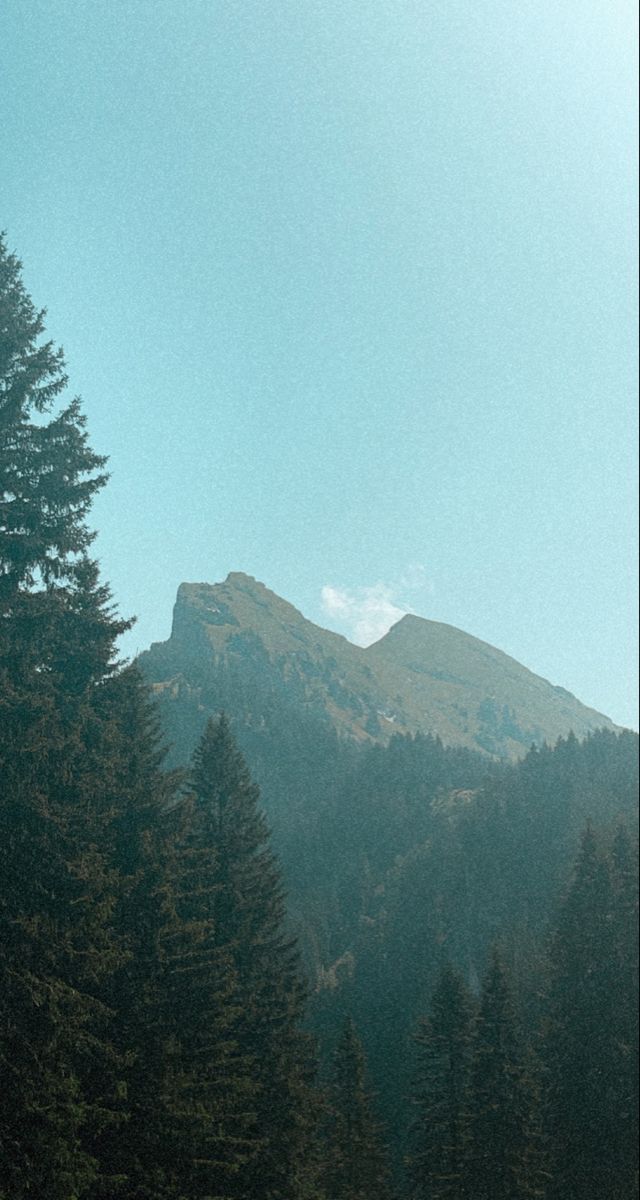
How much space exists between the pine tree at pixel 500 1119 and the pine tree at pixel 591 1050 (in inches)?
36.8

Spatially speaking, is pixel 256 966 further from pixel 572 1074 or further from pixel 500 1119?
pixel 572 1074

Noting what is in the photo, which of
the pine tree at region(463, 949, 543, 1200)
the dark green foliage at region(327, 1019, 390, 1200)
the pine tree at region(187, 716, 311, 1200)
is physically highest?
the pine tree at region(187, 716, 311, 1200)

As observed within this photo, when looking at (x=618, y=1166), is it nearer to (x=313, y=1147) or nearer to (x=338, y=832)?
(x=313, y=1147)

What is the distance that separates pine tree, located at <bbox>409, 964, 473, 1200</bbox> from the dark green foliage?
105 inches

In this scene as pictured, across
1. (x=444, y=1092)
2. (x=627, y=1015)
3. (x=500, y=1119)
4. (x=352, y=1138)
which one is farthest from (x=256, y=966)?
(x=352, y=1138)

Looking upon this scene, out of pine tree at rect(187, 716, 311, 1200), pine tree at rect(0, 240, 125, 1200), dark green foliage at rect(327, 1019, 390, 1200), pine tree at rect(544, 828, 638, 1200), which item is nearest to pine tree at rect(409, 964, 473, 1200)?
dark green foliage at rect(327, 1019, 390, 1200)

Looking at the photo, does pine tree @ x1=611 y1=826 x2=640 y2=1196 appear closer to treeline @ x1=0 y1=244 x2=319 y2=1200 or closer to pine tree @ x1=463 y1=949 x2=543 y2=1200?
pine tree @ x1=463 y1=949 x2=543 y2=1200

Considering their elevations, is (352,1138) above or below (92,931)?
below

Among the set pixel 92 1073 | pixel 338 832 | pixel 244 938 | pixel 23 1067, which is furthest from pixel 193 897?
pixel 338 832

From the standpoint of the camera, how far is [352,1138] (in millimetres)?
39250

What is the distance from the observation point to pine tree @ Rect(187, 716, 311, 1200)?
24.2 metres

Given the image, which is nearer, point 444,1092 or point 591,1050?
point 591,1050

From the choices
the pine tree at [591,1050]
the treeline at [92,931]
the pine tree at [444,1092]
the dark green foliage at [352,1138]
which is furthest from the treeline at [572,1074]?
the treeline at [92,931]

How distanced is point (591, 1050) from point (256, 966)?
12.6m
